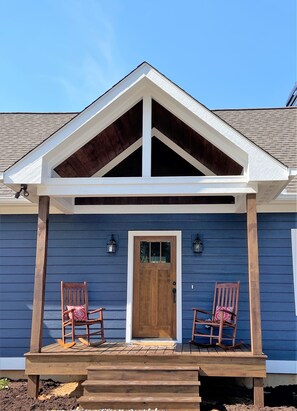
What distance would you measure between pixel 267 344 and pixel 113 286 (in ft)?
7.77

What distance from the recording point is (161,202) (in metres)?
5.71

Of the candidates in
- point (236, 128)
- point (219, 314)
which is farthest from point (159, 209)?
point (236, 128)

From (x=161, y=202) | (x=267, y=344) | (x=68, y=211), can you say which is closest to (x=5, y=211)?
(x=68, y=211)

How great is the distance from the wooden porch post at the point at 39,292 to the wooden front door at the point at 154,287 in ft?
5.65

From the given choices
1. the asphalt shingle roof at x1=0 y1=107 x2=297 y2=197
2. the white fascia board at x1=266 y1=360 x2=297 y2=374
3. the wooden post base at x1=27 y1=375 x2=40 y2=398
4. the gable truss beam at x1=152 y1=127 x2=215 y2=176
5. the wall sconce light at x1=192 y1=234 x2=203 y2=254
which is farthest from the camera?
the asphalt shingle roof at x1=0 y1=107 x2=297 y2=197

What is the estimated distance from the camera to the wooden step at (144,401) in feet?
11.9

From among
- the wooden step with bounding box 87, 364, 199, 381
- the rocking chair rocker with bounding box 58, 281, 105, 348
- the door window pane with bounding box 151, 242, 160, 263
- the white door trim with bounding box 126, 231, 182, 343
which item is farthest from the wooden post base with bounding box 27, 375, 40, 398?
the door window pane with bounding box 151, 242, 160, 263

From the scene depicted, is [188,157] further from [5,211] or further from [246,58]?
[246,58]

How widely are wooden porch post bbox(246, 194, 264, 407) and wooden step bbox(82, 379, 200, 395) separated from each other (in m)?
0.70

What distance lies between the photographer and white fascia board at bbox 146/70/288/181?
13.6 feet

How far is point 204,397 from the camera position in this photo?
14.4 feet

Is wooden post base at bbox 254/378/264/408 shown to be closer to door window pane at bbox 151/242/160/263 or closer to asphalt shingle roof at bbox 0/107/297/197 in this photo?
door window pane at bbox 151/242/160/263

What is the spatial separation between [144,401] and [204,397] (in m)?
1.03

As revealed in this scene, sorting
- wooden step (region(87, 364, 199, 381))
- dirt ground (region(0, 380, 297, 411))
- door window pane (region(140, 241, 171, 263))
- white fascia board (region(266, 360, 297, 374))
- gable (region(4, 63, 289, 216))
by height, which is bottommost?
dirt ground (region(0, 380, 297, 411))
